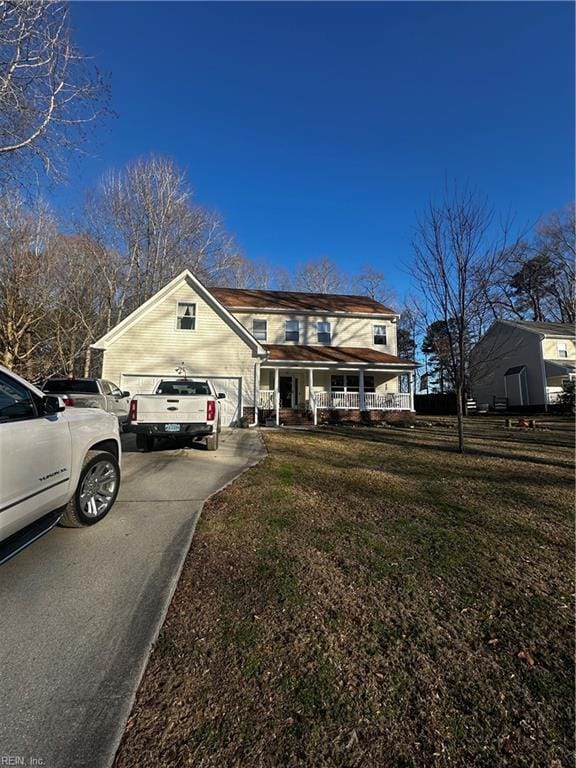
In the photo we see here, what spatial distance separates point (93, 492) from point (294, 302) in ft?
59.2

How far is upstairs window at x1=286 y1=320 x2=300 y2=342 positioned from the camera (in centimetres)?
1973

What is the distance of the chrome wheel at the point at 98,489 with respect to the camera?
381cm

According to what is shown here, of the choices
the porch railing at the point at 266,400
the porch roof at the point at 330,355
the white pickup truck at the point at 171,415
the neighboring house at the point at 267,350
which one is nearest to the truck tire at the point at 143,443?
the white pickup truck at the point at 171,415

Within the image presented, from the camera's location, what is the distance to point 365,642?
221 cm

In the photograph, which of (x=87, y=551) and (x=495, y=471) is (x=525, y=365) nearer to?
(x=495, y=471)

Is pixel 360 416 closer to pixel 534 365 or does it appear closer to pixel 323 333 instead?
pixel 323 333

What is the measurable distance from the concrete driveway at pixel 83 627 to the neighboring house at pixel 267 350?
1084cm

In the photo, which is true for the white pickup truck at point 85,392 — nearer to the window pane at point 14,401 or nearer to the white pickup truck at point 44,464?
the white pickup truck at point 44,464

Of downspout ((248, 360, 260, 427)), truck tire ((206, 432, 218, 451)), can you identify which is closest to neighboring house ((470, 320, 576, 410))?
downspout ((248, 360, 260, 427))

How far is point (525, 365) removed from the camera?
26.5 m

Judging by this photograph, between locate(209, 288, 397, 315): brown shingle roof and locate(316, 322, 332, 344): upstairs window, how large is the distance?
83 cm

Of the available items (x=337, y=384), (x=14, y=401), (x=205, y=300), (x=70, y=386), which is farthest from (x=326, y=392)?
(x=14, y=401)

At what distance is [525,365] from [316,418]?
19.5 meters

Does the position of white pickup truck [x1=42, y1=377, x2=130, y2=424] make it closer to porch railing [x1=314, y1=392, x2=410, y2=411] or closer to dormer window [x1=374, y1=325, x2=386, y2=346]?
porch railing [x1=314, y1=392, x2=410, y2=411]
